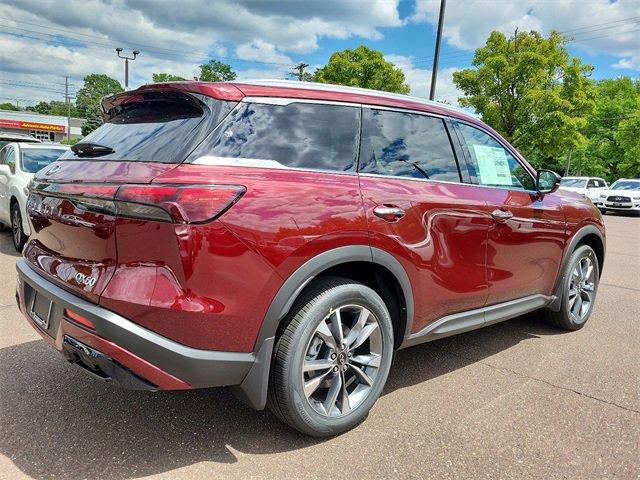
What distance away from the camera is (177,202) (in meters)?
2.12

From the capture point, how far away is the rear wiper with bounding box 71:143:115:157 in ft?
8.74

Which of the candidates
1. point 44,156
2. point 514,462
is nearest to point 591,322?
point 514,462

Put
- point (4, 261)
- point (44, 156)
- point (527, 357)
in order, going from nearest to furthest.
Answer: point (527, 357), point (4, 261), point (44, 156)

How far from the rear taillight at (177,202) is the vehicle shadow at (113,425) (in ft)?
3.94

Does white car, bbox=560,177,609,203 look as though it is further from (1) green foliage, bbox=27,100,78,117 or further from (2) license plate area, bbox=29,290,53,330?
(1) green foliage, bbox=27,100,78,117

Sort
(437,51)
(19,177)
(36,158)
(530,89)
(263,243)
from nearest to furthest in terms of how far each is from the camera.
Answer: (263,243), (19,177), (36,158), (437,51), (530,89)

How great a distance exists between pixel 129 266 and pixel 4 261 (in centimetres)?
554

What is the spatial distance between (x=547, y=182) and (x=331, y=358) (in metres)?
2.54

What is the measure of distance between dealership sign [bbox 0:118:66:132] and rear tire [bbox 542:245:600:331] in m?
74.9

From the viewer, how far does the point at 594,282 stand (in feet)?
16.1

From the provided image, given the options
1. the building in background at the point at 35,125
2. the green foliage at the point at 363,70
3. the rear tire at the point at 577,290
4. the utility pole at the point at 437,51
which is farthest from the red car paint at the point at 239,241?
the building in background at the point at 35,125

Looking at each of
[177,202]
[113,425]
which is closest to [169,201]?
[177,202]

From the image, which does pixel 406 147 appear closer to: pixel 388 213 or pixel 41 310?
pixel 388 213

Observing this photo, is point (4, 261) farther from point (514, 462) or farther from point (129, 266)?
point (514, 462)
